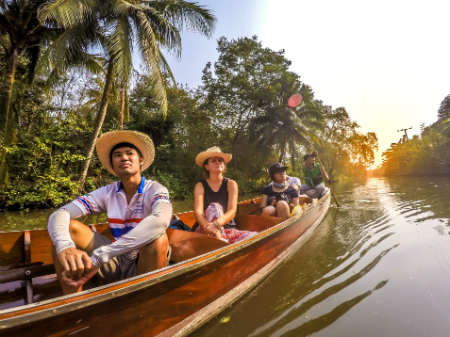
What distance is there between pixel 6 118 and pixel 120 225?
7555 millimetres

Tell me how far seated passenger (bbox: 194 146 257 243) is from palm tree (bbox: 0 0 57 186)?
7001mm

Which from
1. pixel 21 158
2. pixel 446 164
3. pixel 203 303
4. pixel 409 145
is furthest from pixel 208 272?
pixel 409 145

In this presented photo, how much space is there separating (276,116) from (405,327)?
1571 centimetres

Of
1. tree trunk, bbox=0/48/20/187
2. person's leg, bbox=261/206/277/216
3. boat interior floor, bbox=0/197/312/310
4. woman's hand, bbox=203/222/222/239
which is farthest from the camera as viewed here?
tree trunk, bbox=0/48/20/187

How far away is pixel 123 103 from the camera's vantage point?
10195mm

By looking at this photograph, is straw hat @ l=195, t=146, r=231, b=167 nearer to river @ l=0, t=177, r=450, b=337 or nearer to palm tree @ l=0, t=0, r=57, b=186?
river @ l=0, t=177, r=450, b=337

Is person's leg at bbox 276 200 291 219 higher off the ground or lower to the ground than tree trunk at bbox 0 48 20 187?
lower

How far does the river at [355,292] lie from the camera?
216 cm

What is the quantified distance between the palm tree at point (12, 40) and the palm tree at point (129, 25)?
921 mm

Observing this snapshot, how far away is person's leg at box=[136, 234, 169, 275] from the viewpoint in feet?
5.83

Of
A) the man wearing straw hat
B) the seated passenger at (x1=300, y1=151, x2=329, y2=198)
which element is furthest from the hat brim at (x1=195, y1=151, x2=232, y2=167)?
the seated passenger at (x1=300, y1=151, x2=329, y2=198)

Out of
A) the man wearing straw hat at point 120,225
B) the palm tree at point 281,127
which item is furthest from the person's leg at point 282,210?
the palm tree at point 281,127

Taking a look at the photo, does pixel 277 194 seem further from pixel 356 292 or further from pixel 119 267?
pixel 119 267

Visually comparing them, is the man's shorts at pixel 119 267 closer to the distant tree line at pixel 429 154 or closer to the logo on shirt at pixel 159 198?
the logo on shirt at pixel 159 198
